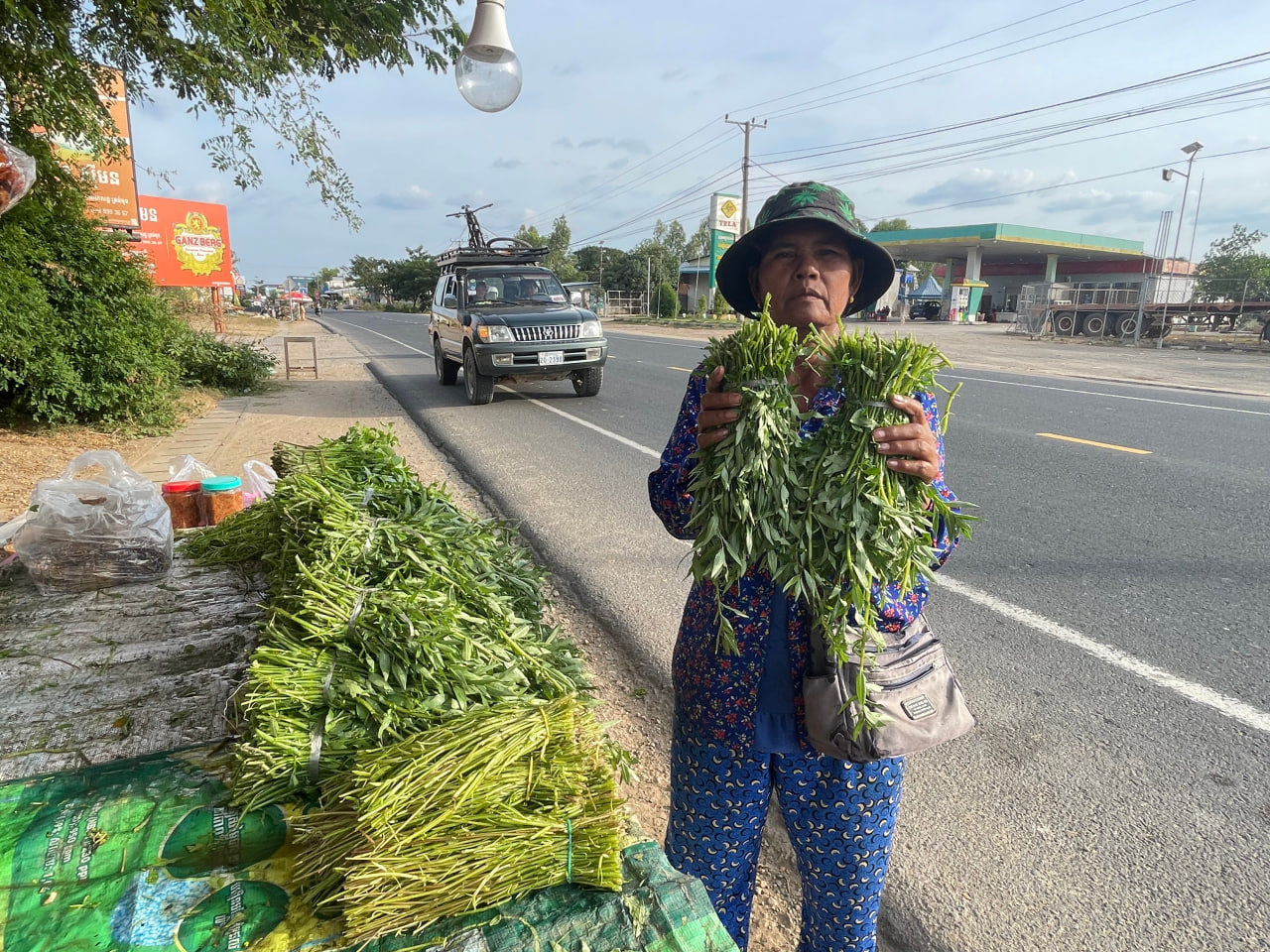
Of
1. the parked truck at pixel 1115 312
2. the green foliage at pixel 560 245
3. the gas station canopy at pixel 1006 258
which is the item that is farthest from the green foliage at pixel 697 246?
the parked truck at pixel 1115 312

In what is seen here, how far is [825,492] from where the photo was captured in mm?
1394

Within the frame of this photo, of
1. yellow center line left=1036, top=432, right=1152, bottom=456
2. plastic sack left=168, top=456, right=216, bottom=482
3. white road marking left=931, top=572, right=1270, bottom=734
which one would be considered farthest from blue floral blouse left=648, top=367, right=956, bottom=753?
yellow center line left=1036, top=432, right=1152, bottom=456

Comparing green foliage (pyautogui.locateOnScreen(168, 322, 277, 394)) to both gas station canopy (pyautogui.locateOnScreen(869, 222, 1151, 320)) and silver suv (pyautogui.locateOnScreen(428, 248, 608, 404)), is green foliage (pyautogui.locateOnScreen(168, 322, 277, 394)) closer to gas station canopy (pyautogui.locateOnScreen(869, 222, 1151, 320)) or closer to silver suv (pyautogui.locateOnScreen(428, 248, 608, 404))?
silver suv (pyautogui.locateOnScreen(428, 248, 608, 404))

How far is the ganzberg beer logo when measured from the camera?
27.1 metres

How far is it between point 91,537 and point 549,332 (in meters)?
8.09

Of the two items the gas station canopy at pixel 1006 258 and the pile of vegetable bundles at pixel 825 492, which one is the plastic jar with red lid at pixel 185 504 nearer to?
the pile of vegetable bundles at pixel 825 492

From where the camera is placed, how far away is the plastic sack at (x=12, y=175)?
3.22m

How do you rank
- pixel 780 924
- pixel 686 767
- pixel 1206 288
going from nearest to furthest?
pixel 686 767, pixel 780 924, pixel 1206 288

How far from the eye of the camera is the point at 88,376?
7793 millimetres

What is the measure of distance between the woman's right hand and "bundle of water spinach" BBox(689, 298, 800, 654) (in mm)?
16

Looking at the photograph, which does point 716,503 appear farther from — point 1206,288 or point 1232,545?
point 1206,288

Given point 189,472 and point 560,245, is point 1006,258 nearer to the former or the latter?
point 560,245

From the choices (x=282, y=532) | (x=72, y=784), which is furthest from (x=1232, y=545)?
(x=72, y=784)

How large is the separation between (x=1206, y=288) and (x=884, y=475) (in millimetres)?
34027
